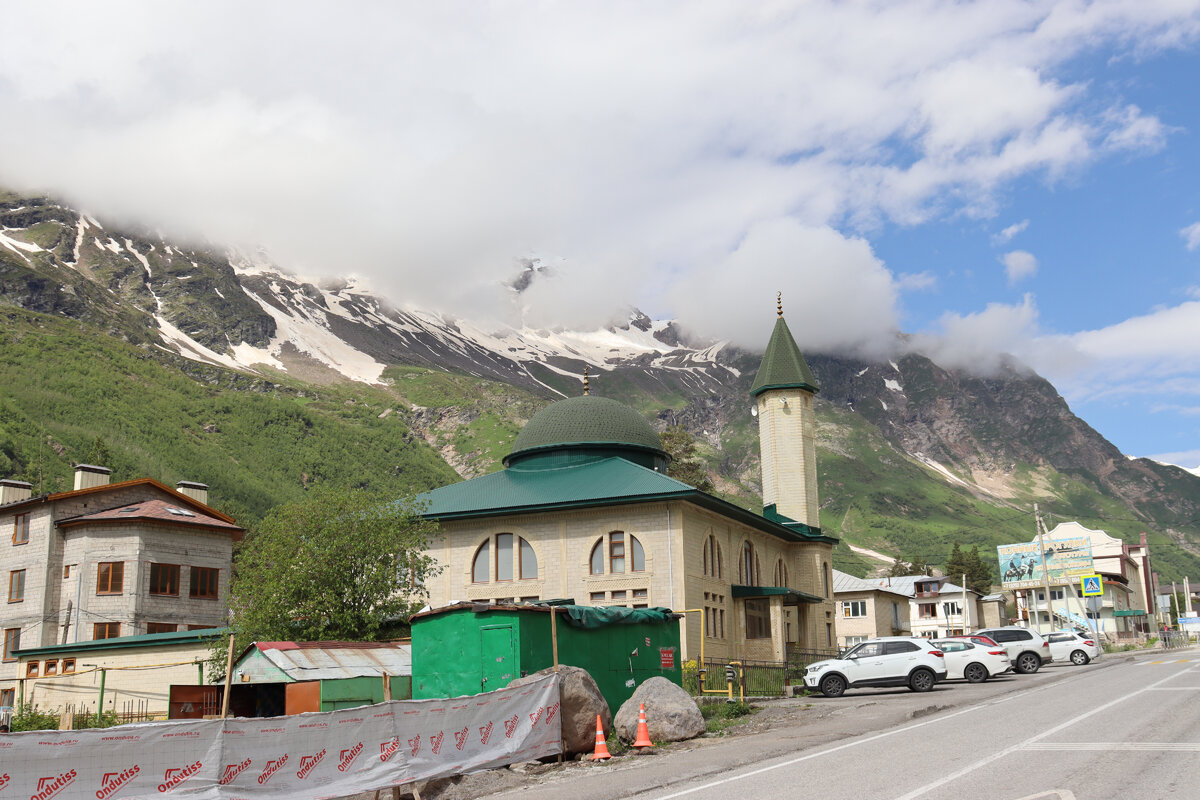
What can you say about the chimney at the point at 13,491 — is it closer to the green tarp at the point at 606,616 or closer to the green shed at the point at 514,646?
the green shed at the point at 514,646

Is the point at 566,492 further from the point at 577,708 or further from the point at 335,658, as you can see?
the point at 577,708

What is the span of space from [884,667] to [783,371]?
32.3 meters

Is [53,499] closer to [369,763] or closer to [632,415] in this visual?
[632,415]

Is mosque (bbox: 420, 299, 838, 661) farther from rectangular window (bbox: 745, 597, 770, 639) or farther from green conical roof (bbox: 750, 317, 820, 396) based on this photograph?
green conical roof (bbox: 750, 317, 820, 396)

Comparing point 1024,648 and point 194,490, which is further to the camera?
point 194,490

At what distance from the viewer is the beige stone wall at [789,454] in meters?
60.8

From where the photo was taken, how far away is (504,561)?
47.5 m

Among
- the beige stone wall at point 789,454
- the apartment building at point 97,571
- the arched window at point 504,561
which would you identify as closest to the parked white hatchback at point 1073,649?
the beige stone wall at point 789,454

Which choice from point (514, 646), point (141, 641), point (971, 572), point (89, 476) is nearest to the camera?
point (514, 646)

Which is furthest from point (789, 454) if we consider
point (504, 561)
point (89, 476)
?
point (89, 476)

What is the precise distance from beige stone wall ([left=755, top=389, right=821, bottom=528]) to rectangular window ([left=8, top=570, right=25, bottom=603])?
38.8 meters

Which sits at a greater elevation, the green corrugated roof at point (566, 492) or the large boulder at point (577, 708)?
the green corrugated roof at point (566, 492)

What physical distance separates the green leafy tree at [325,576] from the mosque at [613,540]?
899 cm

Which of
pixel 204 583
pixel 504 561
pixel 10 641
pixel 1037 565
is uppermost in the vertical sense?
pixel 1037 565
